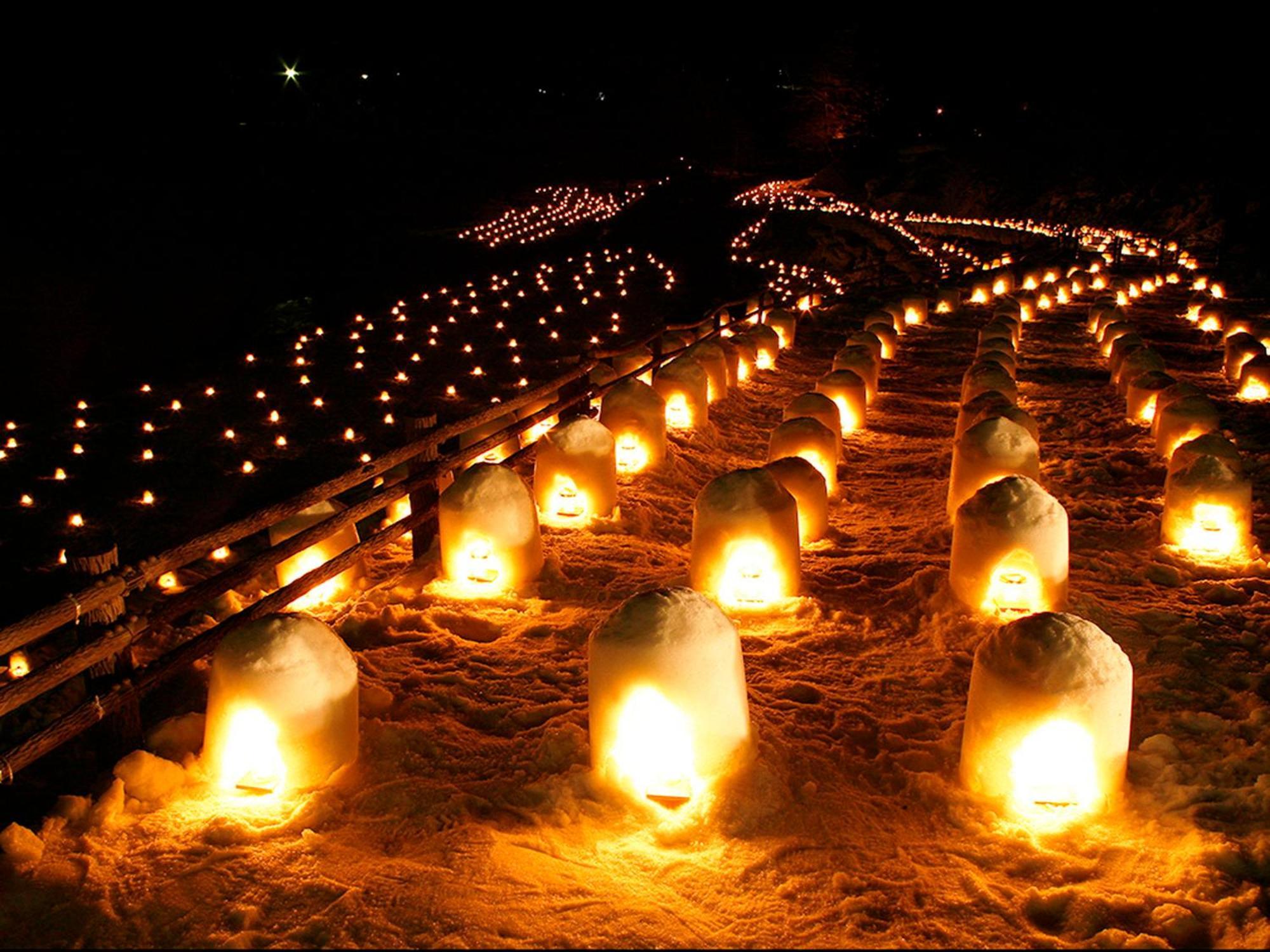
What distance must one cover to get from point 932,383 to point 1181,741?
8638 millimetres

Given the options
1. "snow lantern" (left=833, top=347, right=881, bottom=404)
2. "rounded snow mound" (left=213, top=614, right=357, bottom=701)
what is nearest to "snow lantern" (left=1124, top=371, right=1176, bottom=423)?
"snow lantern" (left=833, top=347, right=881, bottom=404)

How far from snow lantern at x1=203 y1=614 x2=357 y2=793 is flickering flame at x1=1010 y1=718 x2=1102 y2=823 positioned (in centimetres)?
266

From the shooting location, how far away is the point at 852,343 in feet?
40.5

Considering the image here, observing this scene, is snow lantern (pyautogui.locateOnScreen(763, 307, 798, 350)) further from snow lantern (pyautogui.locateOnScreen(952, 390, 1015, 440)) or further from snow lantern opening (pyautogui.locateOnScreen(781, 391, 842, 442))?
snow lantern (pyautogui.locateOnScreen(952, 390, 1015, 440))

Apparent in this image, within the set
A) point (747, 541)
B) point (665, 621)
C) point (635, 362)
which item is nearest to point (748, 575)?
point (747, 541)

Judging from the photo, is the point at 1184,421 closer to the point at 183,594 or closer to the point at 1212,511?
the point at 1212,511

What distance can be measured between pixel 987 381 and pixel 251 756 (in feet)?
25.6

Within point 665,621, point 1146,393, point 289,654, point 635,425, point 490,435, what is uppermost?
point 1146,393

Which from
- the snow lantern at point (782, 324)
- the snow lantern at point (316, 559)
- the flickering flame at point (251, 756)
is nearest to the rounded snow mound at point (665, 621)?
the flickering flame at point (251, 756)

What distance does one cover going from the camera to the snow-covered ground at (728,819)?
3.23 metres

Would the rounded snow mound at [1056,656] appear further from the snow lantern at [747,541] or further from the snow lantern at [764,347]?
the snow lantern at [764,347]

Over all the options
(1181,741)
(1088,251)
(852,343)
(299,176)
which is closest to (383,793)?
(1181,741)

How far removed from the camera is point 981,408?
331 inches

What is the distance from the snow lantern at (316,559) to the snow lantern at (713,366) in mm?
5449
